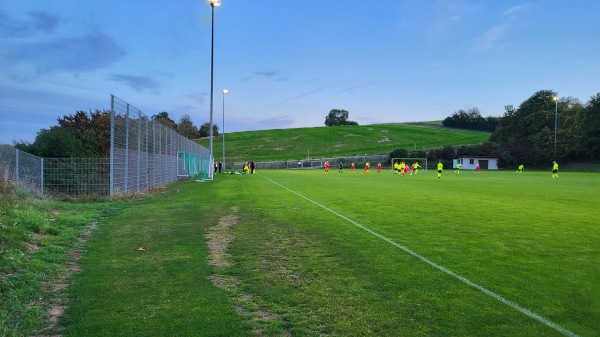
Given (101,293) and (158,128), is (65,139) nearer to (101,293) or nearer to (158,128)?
(158,128)

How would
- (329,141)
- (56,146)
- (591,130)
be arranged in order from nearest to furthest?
(56,146)
(591,130)
(329,141)

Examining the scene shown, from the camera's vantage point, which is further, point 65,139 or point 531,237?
point 65,139

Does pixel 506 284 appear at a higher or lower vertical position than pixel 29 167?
lower

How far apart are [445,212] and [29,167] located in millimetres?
14463

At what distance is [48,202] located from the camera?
1310 centimetres

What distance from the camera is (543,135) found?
82.4m

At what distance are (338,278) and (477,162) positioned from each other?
89.7 m

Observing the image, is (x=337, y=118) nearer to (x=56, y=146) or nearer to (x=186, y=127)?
(x=186, y=127)

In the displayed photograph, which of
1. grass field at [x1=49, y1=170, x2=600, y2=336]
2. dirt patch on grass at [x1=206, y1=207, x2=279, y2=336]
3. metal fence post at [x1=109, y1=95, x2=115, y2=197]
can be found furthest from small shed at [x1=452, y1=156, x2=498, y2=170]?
dirt patch on grass at [x1=206, y1=207, x2=279, y2=336]

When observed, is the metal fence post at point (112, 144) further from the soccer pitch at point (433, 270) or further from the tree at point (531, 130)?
the tree at point (531, 130)

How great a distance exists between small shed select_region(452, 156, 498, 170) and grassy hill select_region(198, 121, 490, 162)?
13889mm

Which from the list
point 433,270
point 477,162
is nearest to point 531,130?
point 477,162

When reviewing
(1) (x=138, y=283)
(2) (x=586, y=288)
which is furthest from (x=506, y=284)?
(1) (x=138, y=283)

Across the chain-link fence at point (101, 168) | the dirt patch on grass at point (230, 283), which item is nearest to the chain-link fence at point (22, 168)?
the chain-link fence at point (101, 168)
